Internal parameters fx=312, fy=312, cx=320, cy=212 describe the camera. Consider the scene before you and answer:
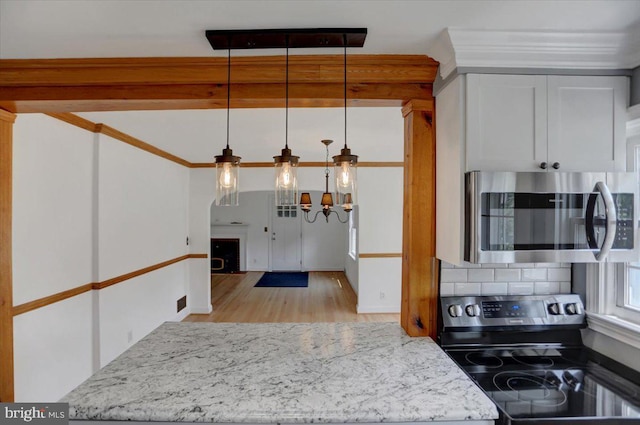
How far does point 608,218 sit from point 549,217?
0.22 metres

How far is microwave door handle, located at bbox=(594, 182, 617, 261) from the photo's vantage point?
1.30 m

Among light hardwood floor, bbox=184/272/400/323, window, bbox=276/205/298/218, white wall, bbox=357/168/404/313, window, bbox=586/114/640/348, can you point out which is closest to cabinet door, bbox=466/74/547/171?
window, bbox=586/114/640/348

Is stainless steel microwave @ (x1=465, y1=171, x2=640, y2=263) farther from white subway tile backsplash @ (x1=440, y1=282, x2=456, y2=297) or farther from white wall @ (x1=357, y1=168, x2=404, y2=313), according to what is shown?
white wall @ (x1=357, y1=168, x2=404, y2=313)

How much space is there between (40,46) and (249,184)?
382 centimetres

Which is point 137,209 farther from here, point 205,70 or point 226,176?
point 226,176

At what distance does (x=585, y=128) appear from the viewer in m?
1.41

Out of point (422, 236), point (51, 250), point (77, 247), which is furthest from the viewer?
point (77, 247)

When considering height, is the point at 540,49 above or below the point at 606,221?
above

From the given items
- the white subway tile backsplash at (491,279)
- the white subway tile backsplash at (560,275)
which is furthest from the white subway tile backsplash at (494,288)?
the white subway tile backsplash at (560,275)

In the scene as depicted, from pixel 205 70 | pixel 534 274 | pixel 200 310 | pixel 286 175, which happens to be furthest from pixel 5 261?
pixel 200 310

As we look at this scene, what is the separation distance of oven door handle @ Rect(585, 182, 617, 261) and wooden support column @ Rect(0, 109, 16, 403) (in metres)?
2.93

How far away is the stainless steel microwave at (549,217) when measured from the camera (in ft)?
4.36

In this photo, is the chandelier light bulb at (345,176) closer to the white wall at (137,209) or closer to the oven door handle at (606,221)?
the oven door handle at (606,221)

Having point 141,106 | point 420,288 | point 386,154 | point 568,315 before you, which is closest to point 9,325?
point 141,106
